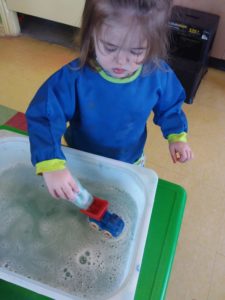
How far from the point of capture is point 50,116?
572 mm

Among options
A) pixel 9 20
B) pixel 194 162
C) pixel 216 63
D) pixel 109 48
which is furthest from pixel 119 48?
pixel 9 20

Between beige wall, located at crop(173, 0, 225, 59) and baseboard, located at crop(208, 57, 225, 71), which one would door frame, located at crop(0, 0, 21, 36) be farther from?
baseboard, located at crop(208, 57, 225, 71)

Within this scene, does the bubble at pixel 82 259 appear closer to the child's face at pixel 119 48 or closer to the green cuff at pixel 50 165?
the green cuff at pixel 50 165

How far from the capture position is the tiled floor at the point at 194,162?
997mm

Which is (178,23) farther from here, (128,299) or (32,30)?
(128,299)

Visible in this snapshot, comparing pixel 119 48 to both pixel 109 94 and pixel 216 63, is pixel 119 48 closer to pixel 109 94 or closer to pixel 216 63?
pixel 109 94

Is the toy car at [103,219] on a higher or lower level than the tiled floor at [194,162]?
higher

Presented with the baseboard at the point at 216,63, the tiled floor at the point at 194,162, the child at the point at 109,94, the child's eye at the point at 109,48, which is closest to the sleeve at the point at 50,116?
the child at the point at 109,94

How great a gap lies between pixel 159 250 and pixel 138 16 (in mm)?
422

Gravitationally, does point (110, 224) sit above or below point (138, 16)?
below

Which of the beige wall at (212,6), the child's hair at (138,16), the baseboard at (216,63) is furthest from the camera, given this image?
the baseboard at (216,63)

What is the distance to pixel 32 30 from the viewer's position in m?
1.88

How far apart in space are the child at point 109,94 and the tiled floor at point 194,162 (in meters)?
0.50

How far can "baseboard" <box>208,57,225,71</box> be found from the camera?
5.53ft
